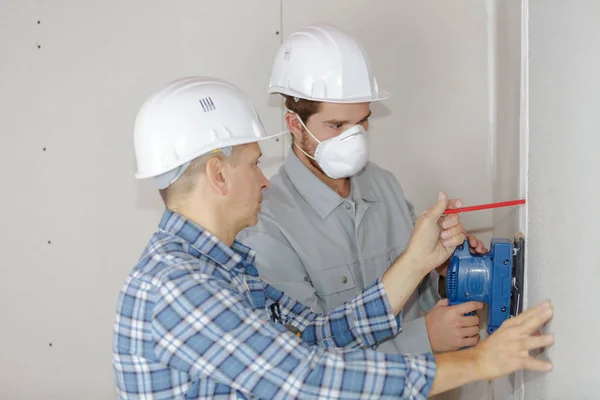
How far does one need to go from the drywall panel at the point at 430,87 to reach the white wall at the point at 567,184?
0.97m

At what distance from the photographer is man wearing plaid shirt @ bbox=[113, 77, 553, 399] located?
1.25 metres

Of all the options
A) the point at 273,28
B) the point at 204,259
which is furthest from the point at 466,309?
the point at 273,28

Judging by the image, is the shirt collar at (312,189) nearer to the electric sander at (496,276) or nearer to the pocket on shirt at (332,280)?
the pocket on shirt at (332,280)

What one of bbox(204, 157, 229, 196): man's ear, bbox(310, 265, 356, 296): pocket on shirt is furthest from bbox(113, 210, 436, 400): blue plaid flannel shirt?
bbox(310, 265, 356, 296): pocket on shirt

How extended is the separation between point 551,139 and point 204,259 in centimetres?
69

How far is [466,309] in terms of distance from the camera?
5.93ft

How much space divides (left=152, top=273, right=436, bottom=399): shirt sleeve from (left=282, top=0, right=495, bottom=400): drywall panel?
130 centimetres

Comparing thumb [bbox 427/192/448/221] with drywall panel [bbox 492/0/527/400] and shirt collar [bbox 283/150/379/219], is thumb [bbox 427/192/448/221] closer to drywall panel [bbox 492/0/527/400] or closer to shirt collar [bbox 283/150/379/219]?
drywall panel [bbox 492/0/527/400]

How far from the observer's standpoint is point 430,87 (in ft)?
8.34

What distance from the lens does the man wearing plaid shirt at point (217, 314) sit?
4.11 feet

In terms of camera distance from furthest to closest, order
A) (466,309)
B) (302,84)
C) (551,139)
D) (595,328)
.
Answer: (302,84)
(466,309)
(551,139)
(595,328)

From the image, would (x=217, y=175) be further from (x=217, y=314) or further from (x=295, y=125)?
(x=295, y=125)

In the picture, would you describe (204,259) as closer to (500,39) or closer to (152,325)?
(152,325)

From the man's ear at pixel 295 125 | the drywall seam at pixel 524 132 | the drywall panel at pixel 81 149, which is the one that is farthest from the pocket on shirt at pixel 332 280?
the drywall panel at pixel 81 149
